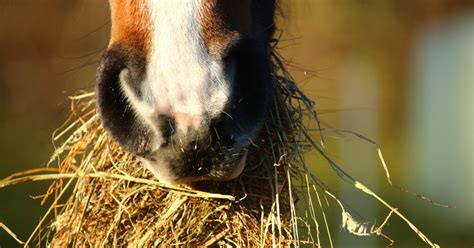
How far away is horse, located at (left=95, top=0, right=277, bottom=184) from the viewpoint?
1713 mm

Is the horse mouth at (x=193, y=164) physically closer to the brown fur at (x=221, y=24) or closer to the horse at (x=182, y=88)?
the horse at (x=182, y=88)

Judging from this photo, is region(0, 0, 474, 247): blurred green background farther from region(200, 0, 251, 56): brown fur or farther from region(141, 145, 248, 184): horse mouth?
region(141, 145, 248, 184): horse mouth

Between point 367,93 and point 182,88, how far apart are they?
6.38 metres

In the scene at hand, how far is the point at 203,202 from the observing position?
202 cm

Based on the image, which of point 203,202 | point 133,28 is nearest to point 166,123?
point 133,28

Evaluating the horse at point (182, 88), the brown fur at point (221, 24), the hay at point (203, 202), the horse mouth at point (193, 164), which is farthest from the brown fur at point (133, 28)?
the hay at point (203, 202)

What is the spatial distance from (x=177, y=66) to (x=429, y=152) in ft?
21.0

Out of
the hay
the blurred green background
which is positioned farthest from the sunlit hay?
the blurred green background

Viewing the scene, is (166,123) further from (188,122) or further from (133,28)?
(133,28)

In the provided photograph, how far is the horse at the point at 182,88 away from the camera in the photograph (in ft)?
5.62

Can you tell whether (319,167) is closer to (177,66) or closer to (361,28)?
(361,28)

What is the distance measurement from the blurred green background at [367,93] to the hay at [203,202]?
2.82m

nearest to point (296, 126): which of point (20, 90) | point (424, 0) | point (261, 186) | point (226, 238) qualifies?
point (261, 186)

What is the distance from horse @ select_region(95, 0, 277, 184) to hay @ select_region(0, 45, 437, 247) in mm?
200
